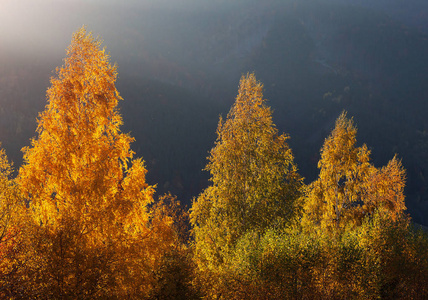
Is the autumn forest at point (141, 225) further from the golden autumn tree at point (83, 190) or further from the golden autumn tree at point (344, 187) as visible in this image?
the golden autumn tree at point (344, 187)

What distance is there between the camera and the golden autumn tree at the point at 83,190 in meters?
11.2

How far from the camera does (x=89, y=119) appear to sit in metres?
13.7

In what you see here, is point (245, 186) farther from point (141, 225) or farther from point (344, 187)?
point (344, 187)

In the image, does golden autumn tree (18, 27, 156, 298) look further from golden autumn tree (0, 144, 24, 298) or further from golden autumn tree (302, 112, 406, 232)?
golden autumn tree (302, 112, 406, 232)

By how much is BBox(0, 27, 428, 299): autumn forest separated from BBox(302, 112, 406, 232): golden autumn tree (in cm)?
452

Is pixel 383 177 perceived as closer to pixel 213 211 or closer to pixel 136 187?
pixel 213 211

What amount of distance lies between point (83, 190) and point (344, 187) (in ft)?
70.0

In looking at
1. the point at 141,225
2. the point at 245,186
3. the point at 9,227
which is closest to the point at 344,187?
the point at 245,186

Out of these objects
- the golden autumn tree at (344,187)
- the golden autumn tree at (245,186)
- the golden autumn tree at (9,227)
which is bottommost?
the golden autumn tree at (9,227)

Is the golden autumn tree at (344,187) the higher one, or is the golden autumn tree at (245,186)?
the golden autumn tree at (344,187)

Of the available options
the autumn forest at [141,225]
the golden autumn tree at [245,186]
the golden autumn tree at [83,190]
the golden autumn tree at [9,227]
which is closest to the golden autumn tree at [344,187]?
the autumn forest at [141,225]

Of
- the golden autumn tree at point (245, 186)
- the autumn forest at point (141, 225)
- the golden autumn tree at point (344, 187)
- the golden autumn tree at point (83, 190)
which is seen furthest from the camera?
the golden autumn tree at point (344, 187)

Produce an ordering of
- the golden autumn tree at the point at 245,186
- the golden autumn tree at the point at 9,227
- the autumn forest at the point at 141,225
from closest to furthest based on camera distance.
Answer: the golden autumn tree at the point at 9,227
the autumn forest at the point at 141,225
the golden autumn tree at the point at 245,186

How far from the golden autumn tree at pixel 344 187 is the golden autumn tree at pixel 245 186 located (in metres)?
8.37
